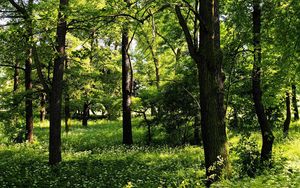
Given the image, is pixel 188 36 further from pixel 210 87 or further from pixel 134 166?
pixel 134 166

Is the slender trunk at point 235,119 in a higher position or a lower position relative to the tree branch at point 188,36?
lower

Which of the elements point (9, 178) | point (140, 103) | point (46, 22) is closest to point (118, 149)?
point (140, 103)

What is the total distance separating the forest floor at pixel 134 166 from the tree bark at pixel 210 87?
662 mm

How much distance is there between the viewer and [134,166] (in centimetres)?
1258

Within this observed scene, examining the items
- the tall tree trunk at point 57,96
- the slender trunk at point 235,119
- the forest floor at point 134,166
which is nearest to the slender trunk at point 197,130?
the forest floor at point 134,166

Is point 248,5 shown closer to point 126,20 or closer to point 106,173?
point 126,20

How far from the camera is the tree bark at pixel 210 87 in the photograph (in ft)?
24.0

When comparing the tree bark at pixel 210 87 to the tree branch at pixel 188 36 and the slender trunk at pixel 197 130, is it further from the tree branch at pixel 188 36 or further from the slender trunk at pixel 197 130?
the slender trunk at pixel 197 130

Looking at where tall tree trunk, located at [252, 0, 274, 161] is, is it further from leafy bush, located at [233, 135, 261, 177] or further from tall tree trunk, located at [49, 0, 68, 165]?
tall tree trunk, located at [49, 0, 68, 165]

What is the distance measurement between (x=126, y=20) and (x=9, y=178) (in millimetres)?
6683

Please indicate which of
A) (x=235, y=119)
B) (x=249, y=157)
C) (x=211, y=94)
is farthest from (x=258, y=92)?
(x=235, y=119)

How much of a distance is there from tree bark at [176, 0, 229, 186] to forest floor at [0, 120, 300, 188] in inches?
26.1

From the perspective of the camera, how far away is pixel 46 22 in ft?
32.2

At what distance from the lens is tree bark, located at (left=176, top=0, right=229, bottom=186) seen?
24.0 ft
